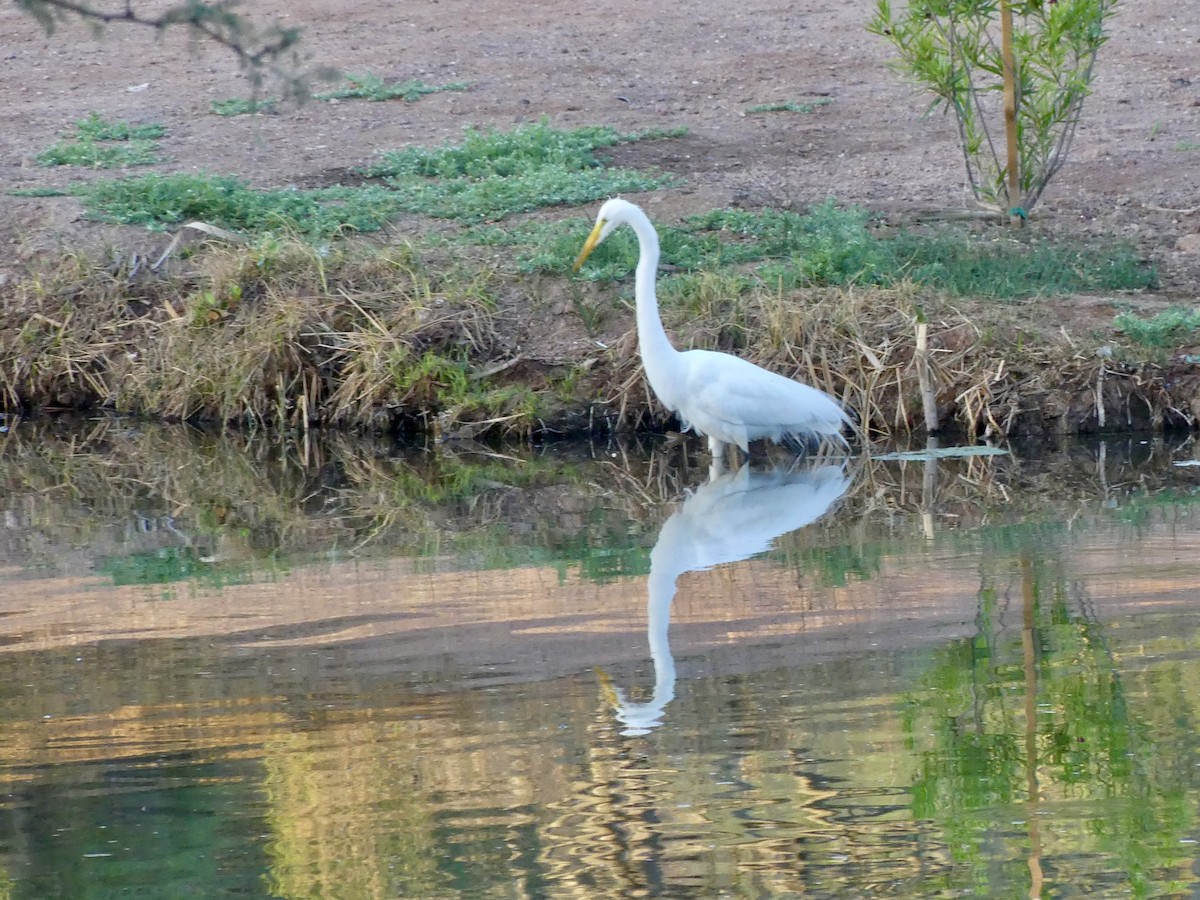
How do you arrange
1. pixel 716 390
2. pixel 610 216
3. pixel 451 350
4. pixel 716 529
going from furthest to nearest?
pixel 451 350 < pixel 610 216 < pixel 716 390 < pixel 716 529

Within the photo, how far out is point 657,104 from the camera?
16297mm

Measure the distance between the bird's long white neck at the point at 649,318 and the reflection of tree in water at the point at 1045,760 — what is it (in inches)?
146

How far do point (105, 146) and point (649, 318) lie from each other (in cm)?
726

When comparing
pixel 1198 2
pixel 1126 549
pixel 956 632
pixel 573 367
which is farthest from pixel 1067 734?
pixel 1198 2

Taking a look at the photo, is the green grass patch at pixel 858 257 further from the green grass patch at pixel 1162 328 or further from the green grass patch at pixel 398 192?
the green grass patch at pixel 398 192

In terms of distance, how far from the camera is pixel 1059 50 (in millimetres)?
11859

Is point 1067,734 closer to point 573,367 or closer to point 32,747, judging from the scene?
point 32,747

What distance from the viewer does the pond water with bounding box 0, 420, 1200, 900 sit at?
3.94 metres

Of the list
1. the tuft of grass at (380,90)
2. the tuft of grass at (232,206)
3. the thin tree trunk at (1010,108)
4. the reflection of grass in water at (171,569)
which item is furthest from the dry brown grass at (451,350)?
the tuft of grass at (380,90)

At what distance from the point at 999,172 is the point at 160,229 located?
6229 mm

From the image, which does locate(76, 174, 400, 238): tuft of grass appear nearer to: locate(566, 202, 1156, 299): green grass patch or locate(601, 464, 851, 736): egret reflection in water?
locate(566, 202, 1156, 299): green grass patch

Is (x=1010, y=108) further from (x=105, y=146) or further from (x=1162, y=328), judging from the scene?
(x=105, y=146)

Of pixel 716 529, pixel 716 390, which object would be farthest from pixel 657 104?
pixel 716 529

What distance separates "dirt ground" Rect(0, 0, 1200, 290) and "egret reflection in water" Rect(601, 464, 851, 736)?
3613mm
